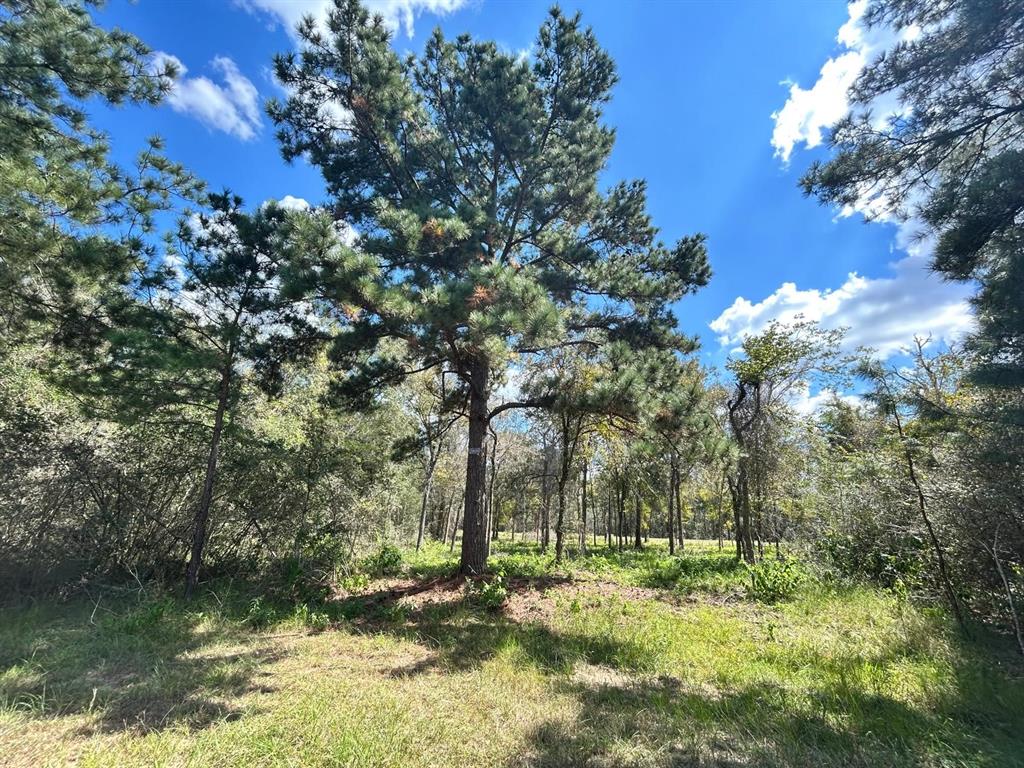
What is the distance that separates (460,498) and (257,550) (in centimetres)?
1922

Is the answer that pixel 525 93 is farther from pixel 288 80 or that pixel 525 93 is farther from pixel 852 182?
pixel 852 182

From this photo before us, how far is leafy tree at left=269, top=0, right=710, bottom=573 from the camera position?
21.0ft

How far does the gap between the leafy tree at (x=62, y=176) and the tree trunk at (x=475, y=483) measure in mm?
5412

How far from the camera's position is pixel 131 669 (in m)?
4.02

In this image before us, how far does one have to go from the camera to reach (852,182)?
4902mm

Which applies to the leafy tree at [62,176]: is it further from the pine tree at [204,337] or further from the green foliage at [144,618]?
the green foliage at [144,618]

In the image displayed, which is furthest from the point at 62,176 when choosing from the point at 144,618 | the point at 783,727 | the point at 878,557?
the point at 878,557

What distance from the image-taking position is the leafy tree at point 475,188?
21.0ft

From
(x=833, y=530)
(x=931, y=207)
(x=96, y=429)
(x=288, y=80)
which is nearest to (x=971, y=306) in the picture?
(x=931, y=207)

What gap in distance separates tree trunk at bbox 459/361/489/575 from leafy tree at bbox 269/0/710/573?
27 mm

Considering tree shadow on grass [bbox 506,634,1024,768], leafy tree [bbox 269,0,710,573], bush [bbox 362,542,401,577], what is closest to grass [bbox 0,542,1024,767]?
tree shadow on grass [bbox 506,634,1024,768]

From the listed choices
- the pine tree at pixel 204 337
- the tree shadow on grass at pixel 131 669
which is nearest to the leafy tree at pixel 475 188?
the pine tree at pixel 204 337

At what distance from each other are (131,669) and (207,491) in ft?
9.77

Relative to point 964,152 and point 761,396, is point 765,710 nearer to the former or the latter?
point 964,152
